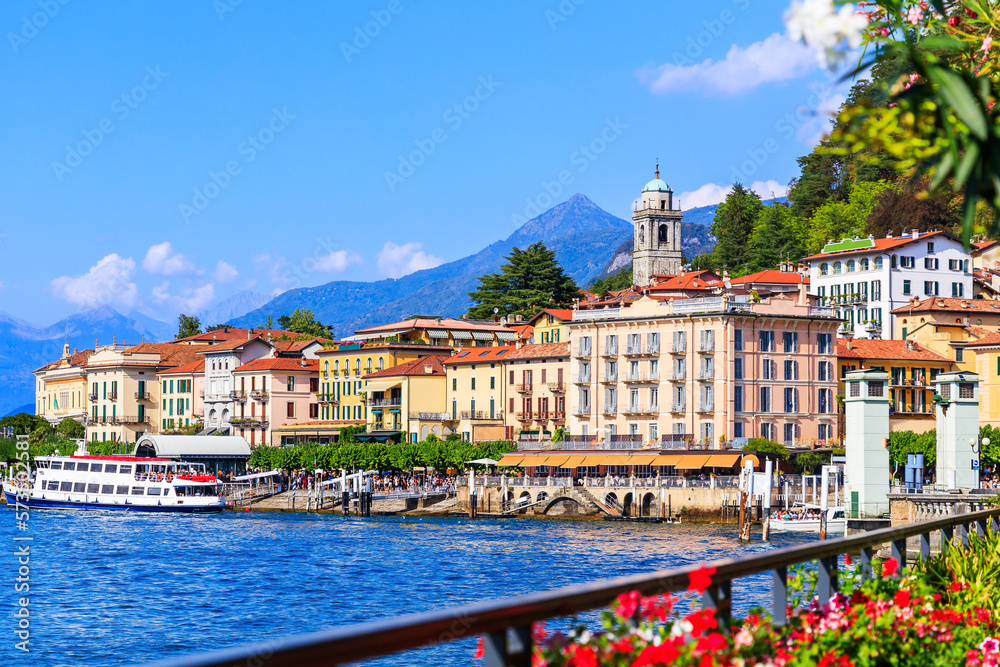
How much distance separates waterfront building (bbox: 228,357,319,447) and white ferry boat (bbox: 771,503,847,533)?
178 feet

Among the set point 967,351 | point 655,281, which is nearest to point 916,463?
point 967,351

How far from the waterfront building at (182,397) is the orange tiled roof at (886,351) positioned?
191 ft

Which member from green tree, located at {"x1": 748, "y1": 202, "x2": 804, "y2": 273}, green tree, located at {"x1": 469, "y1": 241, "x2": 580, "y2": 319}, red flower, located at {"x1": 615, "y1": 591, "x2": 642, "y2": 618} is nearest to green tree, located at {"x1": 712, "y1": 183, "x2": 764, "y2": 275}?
green tree, located at {"x1": 748, "y1": 202, "x2": 804, "y2": 273}

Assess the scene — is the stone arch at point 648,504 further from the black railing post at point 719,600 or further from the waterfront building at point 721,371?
the black railing post at point 719,600

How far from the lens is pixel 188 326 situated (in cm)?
15425

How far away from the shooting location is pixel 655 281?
311 feet

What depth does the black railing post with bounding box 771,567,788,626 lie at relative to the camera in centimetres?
640

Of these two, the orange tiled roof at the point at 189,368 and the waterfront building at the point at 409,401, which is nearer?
the waterfront building at the point at 409,401

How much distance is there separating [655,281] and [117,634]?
226 ft

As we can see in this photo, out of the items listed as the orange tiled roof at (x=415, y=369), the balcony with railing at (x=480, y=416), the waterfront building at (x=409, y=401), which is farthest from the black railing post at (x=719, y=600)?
the orange tiled roof at (x=415, y=369)

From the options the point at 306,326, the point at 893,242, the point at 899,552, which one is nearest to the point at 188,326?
the point at 306,326

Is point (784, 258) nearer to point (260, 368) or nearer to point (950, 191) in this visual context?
point (260, 368)

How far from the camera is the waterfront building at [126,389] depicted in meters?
117

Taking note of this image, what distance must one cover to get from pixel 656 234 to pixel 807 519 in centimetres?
7234
